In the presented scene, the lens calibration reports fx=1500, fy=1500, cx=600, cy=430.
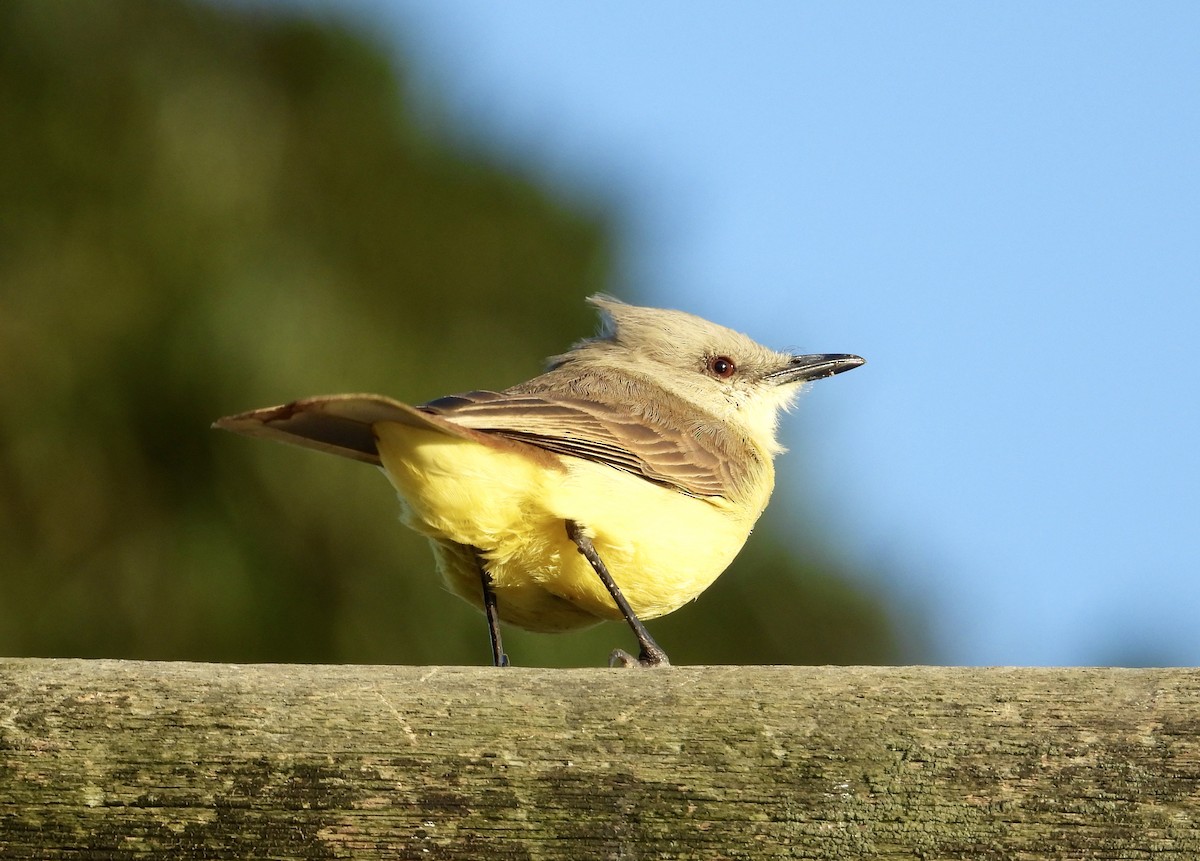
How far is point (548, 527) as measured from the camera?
4277 millimetres

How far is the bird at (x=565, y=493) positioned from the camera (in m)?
4.05

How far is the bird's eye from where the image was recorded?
580 cm

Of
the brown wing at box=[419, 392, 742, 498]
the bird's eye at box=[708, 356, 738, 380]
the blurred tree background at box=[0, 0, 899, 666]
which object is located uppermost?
the bird's eye at box=[708, 356, 738, 380]

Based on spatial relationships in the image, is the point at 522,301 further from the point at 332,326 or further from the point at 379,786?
the point at 379,786

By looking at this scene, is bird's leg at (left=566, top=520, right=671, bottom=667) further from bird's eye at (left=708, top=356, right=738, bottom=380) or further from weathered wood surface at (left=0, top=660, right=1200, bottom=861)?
weathered wood surface at (left=0, top=660, right=1200, bottom=861)

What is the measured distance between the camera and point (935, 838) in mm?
2041

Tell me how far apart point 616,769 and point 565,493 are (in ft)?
6.97

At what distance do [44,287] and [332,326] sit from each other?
183cm

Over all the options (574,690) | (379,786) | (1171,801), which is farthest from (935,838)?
(379,786)

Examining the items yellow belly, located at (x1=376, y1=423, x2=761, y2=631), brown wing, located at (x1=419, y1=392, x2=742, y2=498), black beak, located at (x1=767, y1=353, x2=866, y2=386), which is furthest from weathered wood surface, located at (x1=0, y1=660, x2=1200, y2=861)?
black beak, located at (x1=767, y1=353, x2=866, y2=386)

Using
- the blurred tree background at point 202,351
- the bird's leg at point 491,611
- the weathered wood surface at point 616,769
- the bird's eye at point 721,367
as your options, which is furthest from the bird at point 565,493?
the blurred tree background at point 202,351

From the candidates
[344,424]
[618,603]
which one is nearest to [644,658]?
[618,603]

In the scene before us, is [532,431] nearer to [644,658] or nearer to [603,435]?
[603,435]

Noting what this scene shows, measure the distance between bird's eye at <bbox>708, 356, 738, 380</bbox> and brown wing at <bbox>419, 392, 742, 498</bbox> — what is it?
69 centimetres
